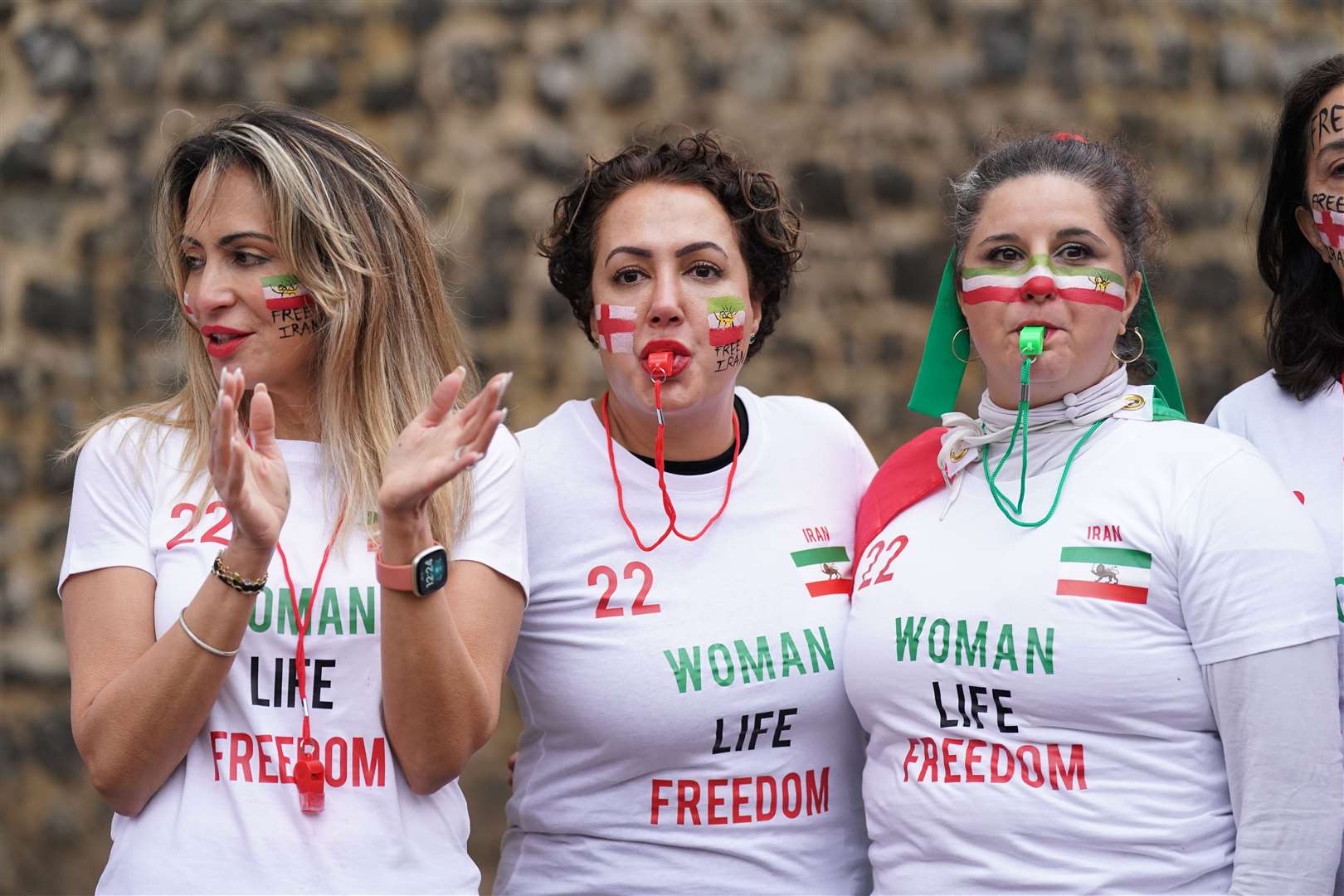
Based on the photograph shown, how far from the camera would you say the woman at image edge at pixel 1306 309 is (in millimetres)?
2777

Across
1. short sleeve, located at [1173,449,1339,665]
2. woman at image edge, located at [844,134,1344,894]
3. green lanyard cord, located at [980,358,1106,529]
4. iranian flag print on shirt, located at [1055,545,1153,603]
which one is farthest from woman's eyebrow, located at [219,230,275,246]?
→ short sleeve, located at [1173,449,1339,665]

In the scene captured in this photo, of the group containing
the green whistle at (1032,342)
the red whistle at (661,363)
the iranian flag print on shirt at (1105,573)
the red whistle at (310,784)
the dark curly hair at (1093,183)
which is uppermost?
the dark curly hair at (1093,183)

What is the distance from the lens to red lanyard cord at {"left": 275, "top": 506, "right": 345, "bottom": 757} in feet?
8.12

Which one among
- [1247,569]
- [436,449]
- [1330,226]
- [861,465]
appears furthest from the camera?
[861,465]

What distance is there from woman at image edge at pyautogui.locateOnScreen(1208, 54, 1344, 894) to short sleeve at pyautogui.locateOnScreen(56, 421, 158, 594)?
2.12m

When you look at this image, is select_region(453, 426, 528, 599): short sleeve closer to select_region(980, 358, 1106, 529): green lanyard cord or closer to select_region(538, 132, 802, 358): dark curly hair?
select_region(538, 132, 802, 358): dark curly hair

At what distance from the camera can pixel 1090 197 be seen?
2818 millimetres

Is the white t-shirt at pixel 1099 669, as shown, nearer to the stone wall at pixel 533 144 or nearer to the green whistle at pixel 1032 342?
the green whistle at pixel 1032 342

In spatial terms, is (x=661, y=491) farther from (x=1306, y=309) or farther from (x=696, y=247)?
(x=1306, y=309)

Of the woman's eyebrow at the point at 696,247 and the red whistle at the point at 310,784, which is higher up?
the woman's eyebrow at the point at 696,247

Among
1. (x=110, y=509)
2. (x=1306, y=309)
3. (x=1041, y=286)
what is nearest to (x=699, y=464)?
(x=1041, y=286)

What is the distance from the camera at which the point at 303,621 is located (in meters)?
2.52

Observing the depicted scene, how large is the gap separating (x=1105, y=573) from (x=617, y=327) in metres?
1.09

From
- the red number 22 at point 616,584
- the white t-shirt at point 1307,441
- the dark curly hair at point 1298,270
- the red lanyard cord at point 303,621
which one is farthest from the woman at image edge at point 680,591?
the dark curly hair at point 1298,270
